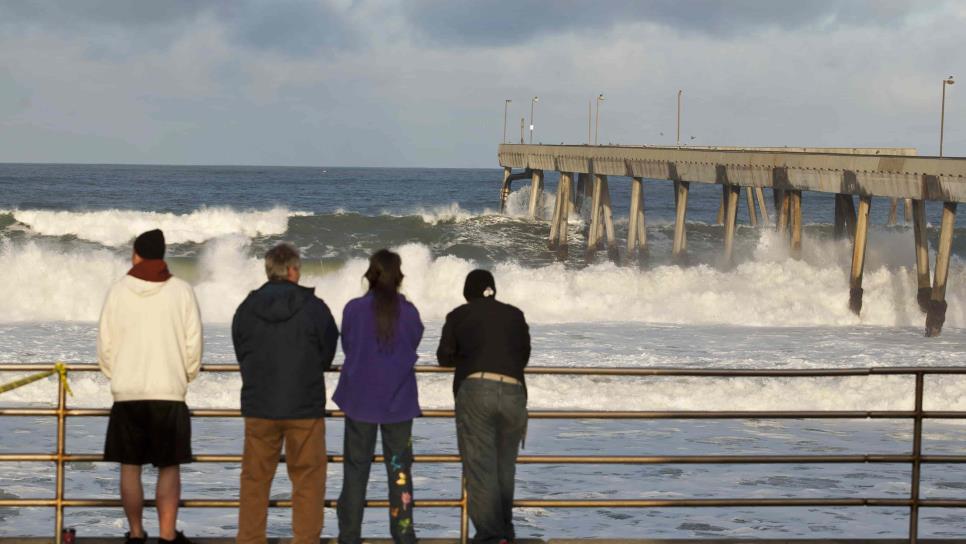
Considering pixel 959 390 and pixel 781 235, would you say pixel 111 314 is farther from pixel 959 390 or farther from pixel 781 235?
pixel 781 235

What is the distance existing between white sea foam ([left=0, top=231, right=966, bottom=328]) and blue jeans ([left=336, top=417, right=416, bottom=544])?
66.2 feet

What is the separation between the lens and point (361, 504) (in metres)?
6.09

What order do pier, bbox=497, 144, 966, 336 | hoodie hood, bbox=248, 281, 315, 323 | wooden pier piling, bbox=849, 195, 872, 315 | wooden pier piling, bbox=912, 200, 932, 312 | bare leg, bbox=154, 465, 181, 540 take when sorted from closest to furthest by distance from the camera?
hoodie hood, bbox=248, 281, 315, 323 → bare leg, bbox=154, 465, 181, 540 → pier, bbox=497, 144, 966, 336 → wooden pier piling, bbox=912, 200, 932, 312 → wooden pier piling, bbox=849, 195, 872, 315

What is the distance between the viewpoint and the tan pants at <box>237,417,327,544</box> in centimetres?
592

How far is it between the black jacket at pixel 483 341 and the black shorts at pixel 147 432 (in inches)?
46.5

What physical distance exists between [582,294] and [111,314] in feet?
77.7

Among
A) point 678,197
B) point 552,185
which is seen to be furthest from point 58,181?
point 678,197

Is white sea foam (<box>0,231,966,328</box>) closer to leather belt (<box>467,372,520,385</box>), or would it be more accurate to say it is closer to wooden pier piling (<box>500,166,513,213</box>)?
wooden pier piling (<box>500,166,513,213</box>)

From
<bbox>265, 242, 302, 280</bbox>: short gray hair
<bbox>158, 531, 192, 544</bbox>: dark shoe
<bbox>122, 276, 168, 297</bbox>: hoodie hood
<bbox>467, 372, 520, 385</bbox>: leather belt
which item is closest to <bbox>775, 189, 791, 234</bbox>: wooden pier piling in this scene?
<bbox>467, 372, 520, 385</bbox>: leather belt

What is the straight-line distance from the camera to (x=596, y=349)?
810 inches

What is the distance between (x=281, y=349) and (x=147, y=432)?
0.70 meters

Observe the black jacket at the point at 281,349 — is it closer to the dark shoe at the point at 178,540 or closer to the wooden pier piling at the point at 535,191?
the dark shoe at the point at 178,540

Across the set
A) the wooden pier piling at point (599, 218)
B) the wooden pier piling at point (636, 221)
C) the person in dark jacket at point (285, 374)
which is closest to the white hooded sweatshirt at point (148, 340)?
the person in dark jacket at point (285, 374)

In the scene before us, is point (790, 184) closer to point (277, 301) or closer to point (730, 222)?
point (730, 222)
